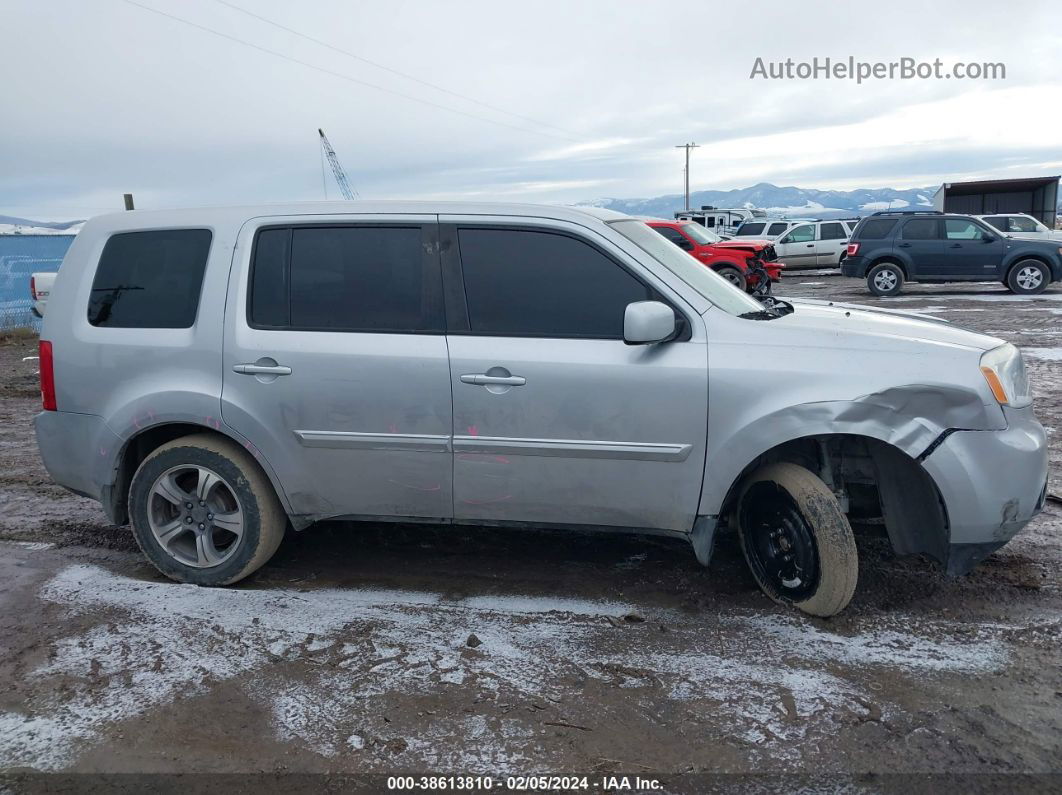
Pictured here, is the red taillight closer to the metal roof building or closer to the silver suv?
the silver suv

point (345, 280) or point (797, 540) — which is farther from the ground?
point (345, 280)

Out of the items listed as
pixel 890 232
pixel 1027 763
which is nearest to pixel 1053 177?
pixel 890 232

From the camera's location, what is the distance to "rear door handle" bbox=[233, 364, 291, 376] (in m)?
4.12

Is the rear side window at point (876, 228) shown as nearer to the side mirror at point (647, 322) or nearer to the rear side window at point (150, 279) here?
the side mirror at point (647, 322)

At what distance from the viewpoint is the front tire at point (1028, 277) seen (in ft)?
61.0

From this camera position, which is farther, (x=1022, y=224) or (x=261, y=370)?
(x=1022, y=224)

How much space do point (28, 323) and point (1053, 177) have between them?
33823 millimetres

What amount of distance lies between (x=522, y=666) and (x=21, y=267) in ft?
49.9

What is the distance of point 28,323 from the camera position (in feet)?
51.7

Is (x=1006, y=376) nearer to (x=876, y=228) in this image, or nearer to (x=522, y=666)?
(x=522, y=666)

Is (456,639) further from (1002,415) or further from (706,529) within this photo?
(1002,415)

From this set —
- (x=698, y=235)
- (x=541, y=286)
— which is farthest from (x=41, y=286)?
(x=698, y=235)

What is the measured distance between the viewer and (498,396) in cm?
396

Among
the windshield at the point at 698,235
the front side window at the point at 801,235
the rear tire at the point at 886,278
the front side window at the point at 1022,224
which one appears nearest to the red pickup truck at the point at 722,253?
the windshield at the point at 698,235
